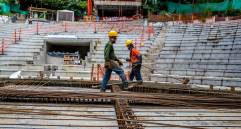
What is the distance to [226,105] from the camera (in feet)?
19.3

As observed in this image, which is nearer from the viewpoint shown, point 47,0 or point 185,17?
point 185,17

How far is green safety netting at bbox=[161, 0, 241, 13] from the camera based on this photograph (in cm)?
2500

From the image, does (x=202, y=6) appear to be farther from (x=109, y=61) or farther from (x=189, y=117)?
(x=189, y=117)

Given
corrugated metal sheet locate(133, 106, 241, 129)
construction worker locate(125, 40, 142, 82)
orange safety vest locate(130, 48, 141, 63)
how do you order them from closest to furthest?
corrugated metal sheet locate(133, 106, 241, 129), construction worker locate(125, 40, 142, 82), orange safety vest locate(130, 48, 141, 63)

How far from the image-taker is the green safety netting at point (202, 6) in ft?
82.0

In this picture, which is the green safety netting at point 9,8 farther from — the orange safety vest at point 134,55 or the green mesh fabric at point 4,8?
the orange safety vest at point 134,55

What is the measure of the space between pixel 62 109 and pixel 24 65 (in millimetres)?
9845

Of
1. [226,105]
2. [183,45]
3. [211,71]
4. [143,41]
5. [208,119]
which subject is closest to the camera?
[208,119]

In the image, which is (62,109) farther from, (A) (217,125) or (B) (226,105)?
(B) (226,105)

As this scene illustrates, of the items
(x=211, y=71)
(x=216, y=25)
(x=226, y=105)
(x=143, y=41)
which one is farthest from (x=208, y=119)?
(x=216, y=25)

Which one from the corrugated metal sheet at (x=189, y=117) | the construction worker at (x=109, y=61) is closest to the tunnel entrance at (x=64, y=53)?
the construction worker at (x=109, y=61)

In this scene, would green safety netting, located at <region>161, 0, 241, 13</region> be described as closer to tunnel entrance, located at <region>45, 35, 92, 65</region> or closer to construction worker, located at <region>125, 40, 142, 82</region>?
tunnel entrance, located at <region>45, 35, 92, 65</region>

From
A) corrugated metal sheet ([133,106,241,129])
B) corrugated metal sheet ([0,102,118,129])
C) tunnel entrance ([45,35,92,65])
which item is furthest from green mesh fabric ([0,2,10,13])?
corrugated metal sheet ([133,106,241,129])

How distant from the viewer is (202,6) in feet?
93.2
